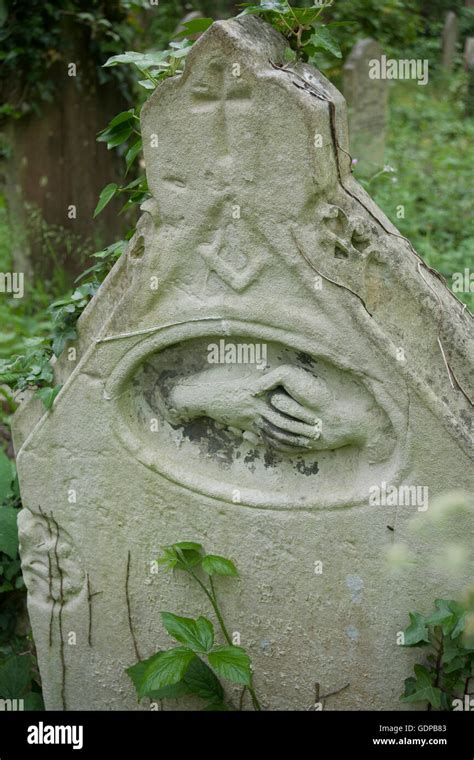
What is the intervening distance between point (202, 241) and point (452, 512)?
93cm

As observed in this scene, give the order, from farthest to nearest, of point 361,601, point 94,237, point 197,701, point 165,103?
point 94,237, point 197,701, point 361,601, point 165,103

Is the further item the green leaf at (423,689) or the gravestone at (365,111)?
the gravestone at (365,111)

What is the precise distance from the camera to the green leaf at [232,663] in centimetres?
239

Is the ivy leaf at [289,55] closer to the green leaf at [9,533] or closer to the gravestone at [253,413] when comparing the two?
the gravestone at [253,413]

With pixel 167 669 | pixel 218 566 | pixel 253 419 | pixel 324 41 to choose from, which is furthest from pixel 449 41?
pixel 167 669

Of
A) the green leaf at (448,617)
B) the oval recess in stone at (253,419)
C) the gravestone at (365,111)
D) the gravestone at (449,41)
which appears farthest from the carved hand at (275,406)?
the gravestone at (449,41)

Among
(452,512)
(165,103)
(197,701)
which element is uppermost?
(165,103)

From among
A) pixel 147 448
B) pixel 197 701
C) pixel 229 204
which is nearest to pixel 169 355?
pixel 147 448

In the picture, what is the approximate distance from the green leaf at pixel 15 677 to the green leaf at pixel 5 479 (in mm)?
548

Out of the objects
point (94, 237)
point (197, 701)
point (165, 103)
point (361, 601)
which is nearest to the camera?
point (165, 103)

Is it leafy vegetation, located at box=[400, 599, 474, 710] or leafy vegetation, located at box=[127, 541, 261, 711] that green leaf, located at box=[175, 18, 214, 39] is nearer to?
leafy vegetation, located at box=[127, 541, 261, 711]

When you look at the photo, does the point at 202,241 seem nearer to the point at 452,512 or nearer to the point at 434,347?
the point at 434,347

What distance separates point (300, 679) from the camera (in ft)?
8.67

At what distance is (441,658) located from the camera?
8.17ft
